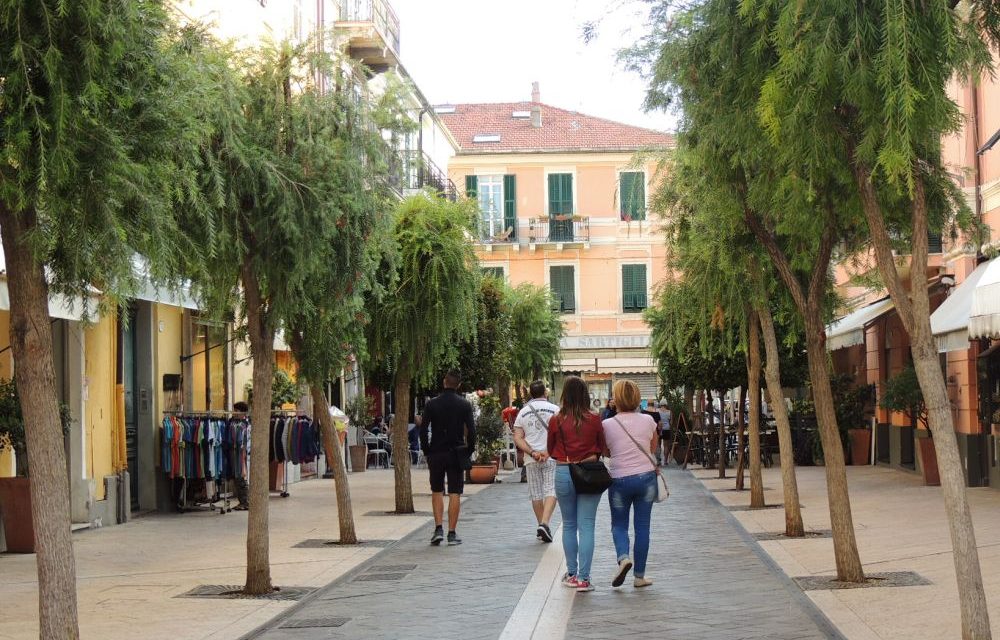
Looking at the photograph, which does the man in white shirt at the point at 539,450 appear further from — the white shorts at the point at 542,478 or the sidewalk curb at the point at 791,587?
the sidewalk curb at the point at 791,587

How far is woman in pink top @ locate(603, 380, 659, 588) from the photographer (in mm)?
11344

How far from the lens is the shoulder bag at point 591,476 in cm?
1137

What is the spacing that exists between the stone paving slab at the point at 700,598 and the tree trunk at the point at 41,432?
10.7 feet

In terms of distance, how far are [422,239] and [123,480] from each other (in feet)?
17.8

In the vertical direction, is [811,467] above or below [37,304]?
below

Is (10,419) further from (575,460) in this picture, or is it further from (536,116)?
(536,116)

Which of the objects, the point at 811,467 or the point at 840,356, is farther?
the point at 840,356

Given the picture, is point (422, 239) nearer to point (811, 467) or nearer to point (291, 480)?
point (291, 480)

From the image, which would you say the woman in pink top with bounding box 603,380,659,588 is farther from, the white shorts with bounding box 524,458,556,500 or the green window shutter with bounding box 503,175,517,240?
the green window shutter with bounding box 503,175,517,240

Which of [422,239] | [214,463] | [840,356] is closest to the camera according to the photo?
[422,239]

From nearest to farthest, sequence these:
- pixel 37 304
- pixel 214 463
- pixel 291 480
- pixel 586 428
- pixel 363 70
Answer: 1. pixel 37 304
2. pixel 586 428
3. pixel 363 70
4. pixel 214 463
5. pixel 291 480

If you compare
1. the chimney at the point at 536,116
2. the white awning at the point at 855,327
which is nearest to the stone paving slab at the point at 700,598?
the white awning at the point at 855,327

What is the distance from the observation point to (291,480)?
2981 centimetres

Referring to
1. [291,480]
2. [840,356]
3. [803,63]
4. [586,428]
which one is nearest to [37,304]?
[803,63]
